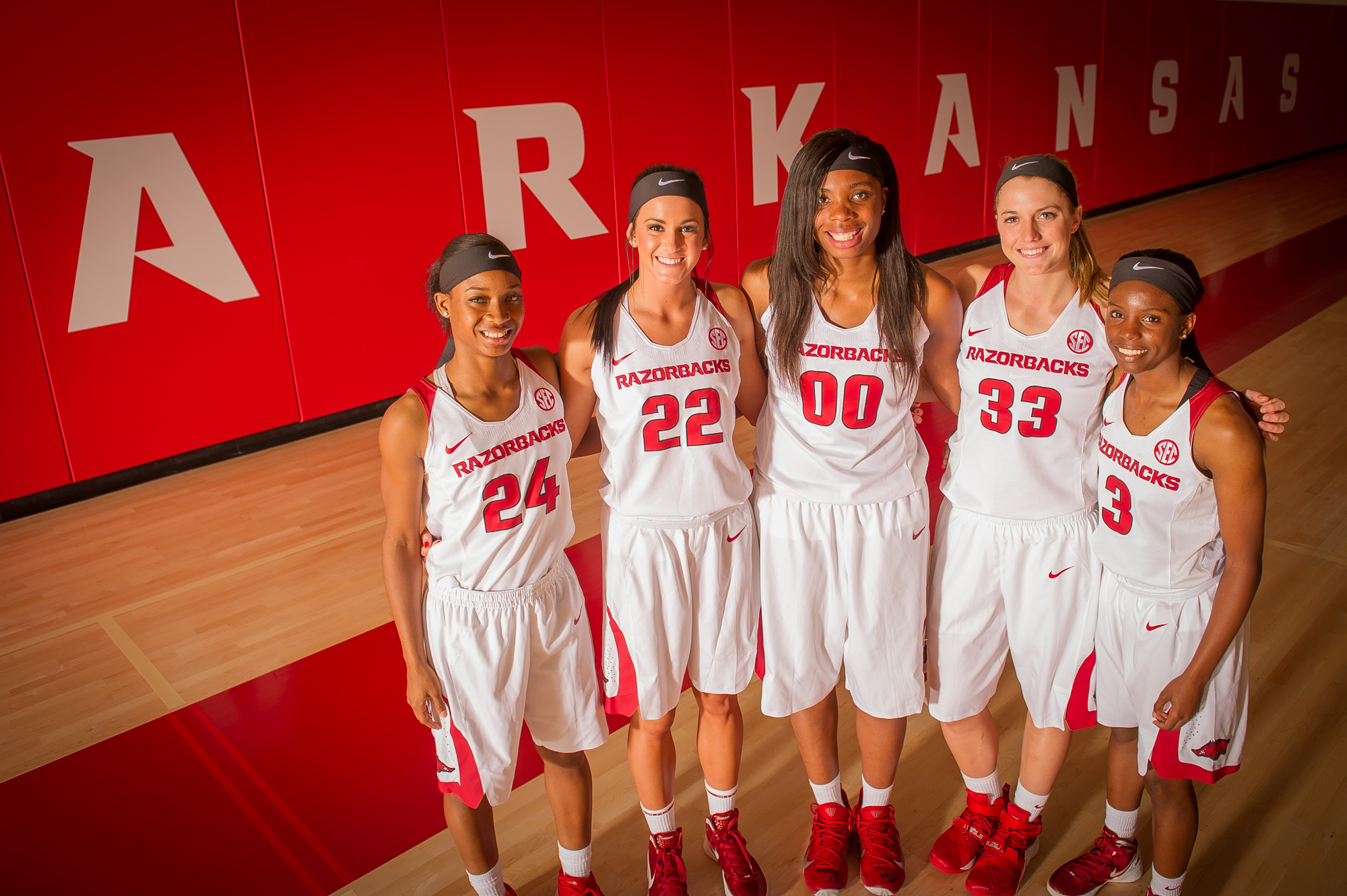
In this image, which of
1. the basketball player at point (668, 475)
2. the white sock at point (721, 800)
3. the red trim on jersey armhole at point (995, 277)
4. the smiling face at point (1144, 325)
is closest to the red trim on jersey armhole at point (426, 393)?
the basketball player at point (668, 475)

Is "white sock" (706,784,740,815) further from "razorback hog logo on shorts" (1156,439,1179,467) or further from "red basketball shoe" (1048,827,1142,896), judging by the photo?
"razorback hog logo on shorts" (1156,439,1179,467)

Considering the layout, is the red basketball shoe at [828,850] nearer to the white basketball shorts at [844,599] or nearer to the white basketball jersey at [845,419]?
the white basketball shorts at [844,599]

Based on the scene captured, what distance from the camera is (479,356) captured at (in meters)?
1.94

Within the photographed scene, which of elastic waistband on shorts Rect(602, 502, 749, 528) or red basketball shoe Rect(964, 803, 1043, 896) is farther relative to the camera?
red basketball shoe Rect(964, 803, 1043, 896)

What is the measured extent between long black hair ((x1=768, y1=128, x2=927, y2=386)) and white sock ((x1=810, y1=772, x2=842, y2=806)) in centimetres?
101

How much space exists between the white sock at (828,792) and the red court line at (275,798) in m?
1.18

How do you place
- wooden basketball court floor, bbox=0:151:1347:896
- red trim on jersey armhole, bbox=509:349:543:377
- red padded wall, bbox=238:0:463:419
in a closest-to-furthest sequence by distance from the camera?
red trim on jersey armhole, bbox=509:349:543:377 < wooden basketball court floor, bbox=0:151:1347:896 < red padded wall, bbox=238:0:463:419

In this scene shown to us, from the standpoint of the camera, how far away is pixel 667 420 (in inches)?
80.4

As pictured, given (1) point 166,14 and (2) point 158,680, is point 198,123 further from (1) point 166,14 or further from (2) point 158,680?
(2) point 158,680

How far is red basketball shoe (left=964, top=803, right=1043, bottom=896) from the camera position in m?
2.19

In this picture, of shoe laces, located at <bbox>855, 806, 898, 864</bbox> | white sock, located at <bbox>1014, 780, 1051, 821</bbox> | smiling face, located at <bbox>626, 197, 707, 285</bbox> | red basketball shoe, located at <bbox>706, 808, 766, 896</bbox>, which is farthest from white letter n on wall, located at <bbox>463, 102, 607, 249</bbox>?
white sock, located at <bbox>1014, 780, 1051, 821</bbox>

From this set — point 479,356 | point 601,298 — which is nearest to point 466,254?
point 479,356

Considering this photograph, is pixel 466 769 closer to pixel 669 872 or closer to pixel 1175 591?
pixel 669 872

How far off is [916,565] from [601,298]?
3.11 ft
